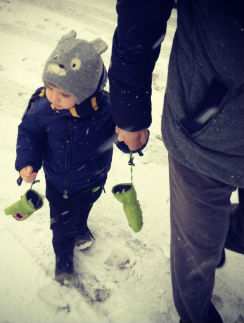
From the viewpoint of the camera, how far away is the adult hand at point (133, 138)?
113 centimetres

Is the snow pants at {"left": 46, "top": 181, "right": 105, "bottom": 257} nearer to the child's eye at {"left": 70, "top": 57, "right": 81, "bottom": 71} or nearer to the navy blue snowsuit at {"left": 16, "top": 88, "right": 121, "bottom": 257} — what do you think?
the navy blue snowsuit at {"left": 16, "top": 88, "right": 121, "bottom": 257}

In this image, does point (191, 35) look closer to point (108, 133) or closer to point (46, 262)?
point (108, 133)

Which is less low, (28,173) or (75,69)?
(75,69)

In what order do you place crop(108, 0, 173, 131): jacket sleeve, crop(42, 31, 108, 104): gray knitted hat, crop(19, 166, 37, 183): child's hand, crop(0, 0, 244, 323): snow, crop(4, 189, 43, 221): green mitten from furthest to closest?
crop(0, 0, 244, 323): snow
crop(4, 189, 43, 221): green mitten
crop(19, 166, 37, 183): child's hand
crop(42, 31, 108, 104): gray knitted hat
crop(108, 0, 173, 131): jacket sleeve

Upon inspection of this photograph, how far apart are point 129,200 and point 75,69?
66cm

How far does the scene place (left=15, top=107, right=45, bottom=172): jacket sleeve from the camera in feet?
3.84

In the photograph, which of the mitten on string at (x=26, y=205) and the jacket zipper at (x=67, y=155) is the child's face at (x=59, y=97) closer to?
the jacket zipper at (x=67, y=155)

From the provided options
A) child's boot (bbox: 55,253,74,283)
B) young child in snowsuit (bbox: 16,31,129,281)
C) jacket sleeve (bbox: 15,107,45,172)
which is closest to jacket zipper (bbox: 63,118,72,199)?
young child in snowsuit (bbox: 16,31,129,281)

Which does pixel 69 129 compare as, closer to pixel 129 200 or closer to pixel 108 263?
pixel 129 200

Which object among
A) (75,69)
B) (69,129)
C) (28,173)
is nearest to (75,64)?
(75,69)

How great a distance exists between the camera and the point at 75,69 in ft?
3.53

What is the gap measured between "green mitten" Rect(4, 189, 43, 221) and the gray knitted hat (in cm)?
51

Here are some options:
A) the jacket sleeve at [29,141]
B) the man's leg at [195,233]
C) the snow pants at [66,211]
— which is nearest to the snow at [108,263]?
the snow pants at [66,211]

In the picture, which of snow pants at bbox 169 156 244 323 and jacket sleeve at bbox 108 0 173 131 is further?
snow pants at bbox 169 156 244 323
